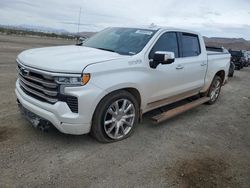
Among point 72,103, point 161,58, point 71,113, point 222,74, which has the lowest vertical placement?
point 71,113

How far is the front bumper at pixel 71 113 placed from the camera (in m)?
3.49

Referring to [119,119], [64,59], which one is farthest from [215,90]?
[64,59]

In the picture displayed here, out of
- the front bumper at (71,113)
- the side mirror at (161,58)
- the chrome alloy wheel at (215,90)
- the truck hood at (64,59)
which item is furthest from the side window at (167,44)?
the chrome alloy wheel at (215,90)

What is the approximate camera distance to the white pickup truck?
11.5ft

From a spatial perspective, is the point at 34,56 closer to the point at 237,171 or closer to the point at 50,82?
the point at 50,82

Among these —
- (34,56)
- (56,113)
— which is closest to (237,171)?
(56,113)

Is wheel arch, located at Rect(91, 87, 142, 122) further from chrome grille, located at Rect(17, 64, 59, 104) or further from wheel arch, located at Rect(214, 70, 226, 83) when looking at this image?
wheel arch, located at Rect(214, 70, 226, 83)

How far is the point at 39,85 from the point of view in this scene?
12.1 ft

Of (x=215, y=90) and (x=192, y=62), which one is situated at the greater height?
(x=192, y=62)

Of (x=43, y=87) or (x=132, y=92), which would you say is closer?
(x=43, y=87)

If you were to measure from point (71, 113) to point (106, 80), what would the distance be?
2.20 ft

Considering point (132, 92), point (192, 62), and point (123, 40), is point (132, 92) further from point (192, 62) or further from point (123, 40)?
point (192, 62)

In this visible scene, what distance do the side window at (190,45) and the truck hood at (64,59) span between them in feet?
6.20

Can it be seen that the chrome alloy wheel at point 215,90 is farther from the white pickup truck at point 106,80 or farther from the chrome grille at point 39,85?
the chrome grille at point 39,85
